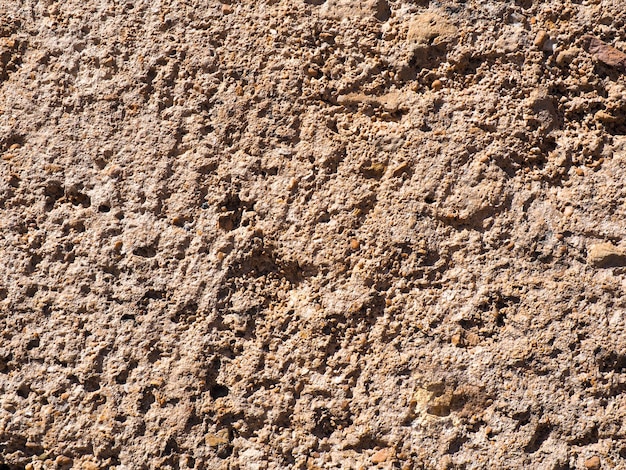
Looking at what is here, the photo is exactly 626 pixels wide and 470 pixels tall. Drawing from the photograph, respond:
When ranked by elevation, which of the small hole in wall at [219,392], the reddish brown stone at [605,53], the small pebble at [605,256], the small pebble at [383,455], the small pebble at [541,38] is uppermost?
the small pebble at [541,38]

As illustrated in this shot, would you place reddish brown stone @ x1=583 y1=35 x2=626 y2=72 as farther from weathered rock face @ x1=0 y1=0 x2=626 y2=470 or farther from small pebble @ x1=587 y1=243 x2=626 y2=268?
small pebble @ x1=587 y1=243 x2=626 y2=268

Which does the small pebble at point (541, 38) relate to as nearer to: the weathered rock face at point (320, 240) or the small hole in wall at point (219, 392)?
the weathered rock face at point (320, 240)

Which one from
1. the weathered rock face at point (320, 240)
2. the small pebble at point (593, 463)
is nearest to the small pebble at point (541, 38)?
the weathered rock face at point (320, 240)

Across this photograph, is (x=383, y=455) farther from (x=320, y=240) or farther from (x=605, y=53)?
(x=605, y=53)

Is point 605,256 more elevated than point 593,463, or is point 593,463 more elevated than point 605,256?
point 605,256

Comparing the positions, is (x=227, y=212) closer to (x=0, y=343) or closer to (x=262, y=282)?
(x=262, y=282)

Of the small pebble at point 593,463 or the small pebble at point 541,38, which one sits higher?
the small pebble at point 541,38

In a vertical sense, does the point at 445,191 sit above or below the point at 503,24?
below

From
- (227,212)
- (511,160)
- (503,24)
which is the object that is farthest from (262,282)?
(503,24)

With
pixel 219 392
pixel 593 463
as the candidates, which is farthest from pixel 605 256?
pixel 219 392
